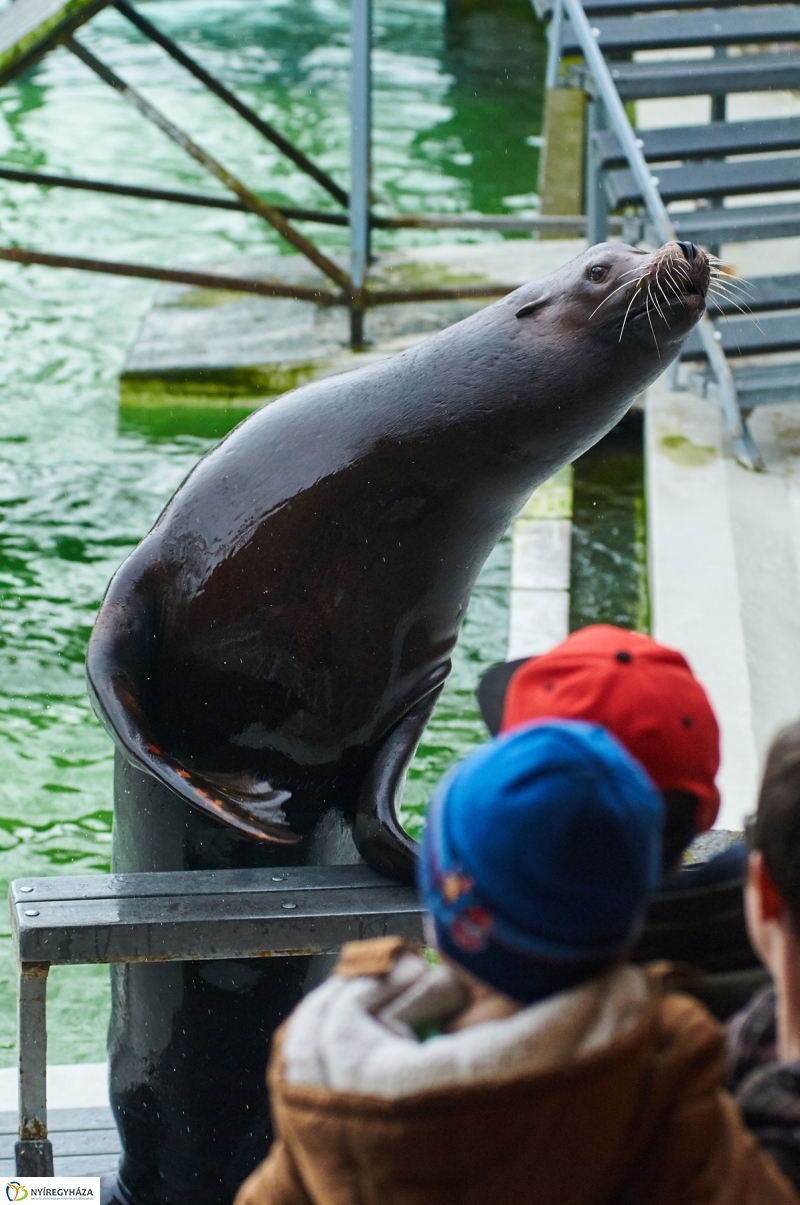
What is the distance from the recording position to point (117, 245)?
34.4 ft

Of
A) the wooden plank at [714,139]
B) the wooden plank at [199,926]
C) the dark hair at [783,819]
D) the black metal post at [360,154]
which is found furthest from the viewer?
A: the black metal post at [360,154]

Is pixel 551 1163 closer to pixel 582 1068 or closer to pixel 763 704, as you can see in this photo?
pixel 582 1068

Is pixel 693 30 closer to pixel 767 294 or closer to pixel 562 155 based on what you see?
pixel 767 294

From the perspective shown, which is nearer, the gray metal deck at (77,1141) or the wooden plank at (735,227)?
the gray metal deck at (77,1141)

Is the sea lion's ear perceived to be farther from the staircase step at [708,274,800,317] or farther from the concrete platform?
the staircase step at [708,274,800,317]

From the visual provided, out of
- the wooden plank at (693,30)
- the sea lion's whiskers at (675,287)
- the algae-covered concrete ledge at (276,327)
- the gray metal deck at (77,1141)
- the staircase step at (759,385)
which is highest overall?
the wooden plank at (693,30)

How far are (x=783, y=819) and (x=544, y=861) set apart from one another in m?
0.25

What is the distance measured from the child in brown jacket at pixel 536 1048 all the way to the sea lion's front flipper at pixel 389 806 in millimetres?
1188

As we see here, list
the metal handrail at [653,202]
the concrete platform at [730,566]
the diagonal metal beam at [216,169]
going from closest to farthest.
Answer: the concrete platform at [730,566]
the metal handrail at [653,202]
the diagonal metal beam at [216,169]

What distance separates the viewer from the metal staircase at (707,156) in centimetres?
716

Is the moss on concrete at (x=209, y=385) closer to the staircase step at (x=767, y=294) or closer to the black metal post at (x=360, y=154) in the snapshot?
the black metal post at (x=360, y=154)

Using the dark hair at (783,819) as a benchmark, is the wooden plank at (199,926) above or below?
below

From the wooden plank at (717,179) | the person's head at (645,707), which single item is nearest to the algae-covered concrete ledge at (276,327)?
the wooden plank at (717,179)

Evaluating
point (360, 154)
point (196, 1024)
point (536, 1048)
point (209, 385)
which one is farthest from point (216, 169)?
point (536, 1048)
